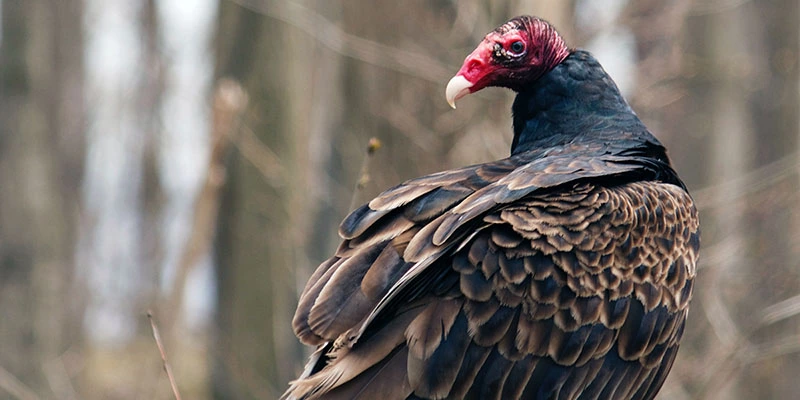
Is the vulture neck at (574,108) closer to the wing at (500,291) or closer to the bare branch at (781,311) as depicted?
the wing at (500,291)

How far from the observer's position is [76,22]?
39.1 ft

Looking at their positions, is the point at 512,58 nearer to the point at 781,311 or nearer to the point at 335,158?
the point at 781,311

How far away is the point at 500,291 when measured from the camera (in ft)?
10.1

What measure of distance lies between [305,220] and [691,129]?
17.9ft

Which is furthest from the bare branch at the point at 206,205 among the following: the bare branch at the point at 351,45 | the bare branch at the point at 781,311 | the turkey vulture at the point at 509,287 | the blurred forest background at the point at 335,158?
the bare branch at the point at 781,311

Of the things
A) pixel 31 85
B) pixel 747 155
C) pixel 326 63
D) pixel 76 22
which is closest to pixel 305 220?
pixel 326 63

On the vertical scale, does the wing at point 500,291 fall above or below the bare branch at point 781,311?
above

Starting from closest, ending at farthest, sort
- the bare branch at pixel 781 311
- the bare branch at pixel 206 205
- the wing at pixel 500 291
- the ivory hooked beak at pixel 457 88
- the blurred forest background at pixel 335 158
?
the wing at pixel 500 291
the ivory hooked beak at pixel 457 88
the bare branch at pixel 206 205
the bare branch at pixel 781 311
the blurred forest background at pixel 335 158

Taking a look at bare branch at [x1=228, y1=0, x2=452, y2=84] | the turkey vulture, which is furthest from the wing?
bare branch at [x1=228, y1=0, x2=452, y2=84]

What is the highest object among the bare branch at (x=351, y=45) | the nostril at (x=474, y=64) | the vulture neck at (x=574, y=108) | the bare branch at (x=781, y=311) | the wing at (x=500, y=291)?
the bare branch at (x=351, y=45)

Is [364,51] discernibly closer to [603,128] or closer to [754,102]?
[603,128]

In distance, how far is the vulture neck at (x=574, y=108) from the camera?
395cm

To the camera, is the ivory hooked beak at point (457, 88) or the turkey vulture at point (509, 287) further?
the ivory hooked beak at point (457, 88)

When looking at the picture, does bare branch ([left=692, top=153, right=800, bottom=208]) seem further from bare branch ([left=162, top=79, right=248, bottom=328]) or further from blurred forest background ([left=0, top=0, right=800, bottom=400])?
bare branch ([left=162, top=79, right=248, bottom=328])
